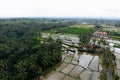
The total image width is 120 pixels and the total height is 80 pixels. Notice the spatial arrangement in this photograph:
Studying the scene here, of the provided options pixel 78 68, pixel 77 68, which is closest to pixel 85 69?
pixel 78 68

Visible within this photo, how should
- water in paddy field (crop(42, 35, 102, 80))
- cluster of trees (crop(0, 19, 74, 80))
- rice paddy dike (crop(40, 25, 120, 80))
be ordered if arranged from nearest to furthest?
cluster of trees (crop(0, 19, 74, 80))
rice paddy dike (crop(40, 25, 120, 80))
water in paddy field (crop(42, 35, 102, 80))

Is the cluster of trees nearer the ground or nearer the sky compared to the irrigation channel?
nearer the sky

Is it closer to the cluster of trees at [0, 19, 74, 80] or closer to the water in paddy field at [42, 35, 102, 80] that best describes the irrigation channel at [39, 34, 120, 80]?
the water in paddy field at [42, 35, 102, 80]

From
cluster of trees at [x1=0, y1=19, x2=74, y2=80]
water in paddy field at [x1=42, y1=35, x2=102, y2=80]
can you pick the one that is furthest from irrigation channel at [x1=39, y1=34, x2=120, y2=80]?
cluster of trees at [x1=0, y1=19, x2=74, y2=80]

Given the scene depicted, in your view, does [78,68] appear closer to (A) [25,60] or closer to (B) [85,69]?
(B) [85,69]

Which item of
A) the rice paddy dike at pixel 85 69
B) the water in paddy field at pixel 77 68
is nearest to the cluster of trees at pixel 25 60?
the rice paddy dike at pixel 85 69

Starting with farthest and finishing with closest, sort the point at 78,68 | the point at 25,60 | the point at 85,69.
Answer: the point at 78,68 < the point at 85,69 < the point at 25,60

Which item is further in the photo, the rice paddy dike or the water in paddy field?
the water in paddy field

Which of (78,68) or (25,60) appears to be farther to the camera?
(78,68)

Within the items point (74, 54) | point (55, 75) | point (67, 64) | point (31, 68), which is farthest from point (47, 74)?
point (74, 54)

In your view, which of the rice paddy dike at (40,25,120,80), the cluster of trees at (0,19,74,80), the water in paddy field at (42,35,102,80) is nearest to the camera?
the cluster of trees at (0,19,74,80)

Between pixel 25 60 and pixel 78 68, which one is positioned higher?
pixel 25 60

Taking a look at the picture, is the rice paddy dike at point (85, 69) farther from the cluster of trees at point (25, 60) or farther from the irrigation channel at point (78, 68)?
the cluster of trees at point (25, 60)
